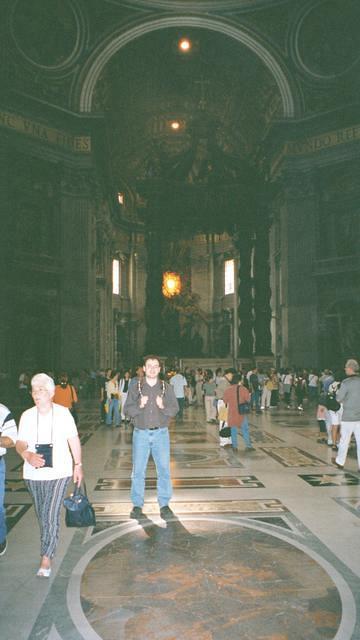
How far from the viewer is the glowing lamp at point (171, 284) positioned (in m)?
43.9

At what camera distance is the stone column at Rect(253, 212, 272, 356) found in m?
27.9

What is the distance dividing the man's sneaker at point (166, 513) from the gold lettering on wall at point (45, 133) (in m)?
22.3

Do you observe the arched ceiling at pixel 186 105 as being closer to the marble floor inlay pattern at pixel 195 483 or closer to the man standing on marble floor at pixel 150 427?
the marble floor inlay pattern at pixel 195 483

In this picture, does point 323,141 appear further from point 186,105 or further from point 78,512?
point 78,512

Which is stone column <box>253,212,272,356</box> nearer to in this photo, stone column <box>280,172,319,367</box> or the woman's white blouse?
stone column <box>280,172,319,367</box>

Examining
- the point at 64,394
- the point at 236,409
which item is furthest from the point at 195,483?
the point at 64,394

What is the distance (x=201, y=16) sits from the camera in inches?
1174

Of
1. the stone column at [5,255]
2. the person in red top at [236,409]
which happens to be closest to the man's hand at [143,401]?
the person in red top at [236,409]

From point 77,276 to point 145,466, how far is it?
22110 mm

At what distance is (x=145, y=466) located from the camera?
655cm

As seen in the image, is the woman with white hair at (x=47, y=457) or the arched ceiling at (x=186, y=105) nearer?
the woman with white hair at (x=47, y=457)

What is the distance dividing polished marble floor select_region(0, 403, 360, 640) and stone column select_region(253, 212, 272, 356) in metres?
19.2

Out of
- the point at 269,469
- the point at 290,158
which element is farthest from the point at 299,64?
the point at 269,469

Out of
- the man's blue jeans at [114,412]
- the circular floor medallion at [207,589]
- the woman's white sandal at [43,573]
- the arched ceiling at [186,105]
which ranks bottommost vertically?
the circular floor medallion at [207,589]
